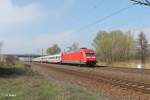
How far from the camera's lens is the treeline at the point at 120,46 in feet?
300

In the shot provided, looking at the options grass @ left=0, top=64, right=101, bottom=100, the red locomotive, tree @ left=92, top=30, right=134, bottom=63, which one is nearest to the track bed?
grass @ left=0, top=64, right=101, bottom=100

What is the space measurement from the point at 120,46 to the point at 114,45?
1936mm

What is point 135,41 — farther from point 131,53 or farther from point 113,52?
point 113,52

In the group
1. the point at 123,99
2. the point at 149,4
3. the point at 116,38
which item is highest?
the point at 116,38

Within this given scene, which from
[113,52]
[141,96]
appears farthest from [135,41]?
[141,96]

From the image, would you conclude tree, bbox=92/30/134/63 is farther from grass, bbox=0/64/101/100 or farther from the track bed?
grass, bbox=0/64/101/100

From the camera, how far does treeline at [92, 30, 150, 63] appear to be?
91500mm

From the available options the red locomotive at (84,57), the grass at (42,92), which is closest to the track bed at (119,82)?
the grass at (42,92)

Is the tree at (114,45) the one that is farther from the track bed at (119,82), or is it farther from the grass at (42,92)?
the grass at (42,92)

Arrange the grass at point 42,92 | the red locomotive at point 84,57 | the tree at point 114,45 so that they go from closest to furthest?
the grass at point 42,92 → the red locomotive at point 84,57 → the tree at point 114,45

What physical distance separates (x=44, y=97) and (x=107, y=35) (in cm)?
9247

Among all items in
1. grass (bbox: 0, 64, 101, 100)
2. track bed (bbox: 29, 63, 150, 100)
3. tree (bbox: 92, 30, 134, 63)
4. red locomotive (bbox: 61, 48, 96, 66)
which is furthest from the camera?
tree (bbox: 92, 30, 134, 63)

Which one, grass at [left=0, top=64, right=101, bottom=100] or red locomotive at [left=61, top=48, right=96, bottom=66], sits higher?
red locomotive at [left=61, top=48, right=96, bottom=66]

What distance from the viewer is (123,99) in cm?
1484
